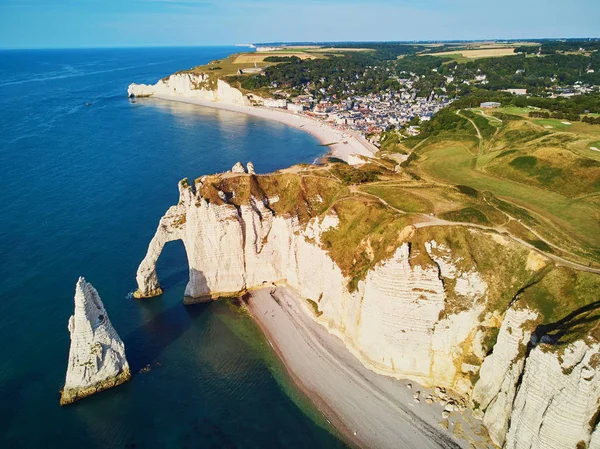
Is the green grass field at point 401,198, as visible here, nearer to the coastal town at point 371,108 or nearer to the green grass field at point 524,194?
the green grass field at point 524,194

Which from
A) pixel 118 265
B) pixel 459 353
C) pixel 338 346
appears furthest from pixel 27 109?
pixel 459 353

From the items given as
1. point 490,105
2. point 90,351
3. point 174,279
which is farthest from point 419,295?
point 490,105

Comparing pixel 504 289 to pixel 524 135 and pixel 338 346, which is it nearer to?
pixel 338 346

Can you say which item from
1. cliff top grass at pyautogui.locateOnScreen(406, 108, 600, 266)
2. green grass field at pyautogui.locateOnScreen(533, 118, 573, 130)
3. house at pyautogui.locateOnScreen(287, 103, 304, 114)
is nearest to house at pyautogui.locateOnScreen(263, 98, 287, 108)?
house at pyautogui.locateOnScreen(287, 103, 304, 114)

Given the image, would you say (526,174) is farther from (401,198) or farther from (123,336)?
(123,336)

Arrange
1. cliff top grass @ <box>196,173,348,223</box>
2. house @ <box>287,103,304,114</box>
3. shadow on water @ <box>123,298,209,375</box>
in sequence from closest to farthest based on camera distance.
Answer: shadow on water @ <box>123,298,209,375</box>, cliff top grass @ <box>196,173,348,223</box>, house @ <box>287,103,304,114</box>

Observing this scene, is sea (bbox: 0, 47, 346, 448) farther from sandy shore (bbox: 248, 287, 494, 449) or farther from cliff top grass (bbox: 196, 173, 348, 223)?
cliff top grass (bbox: 196, 173, 348, 223)
